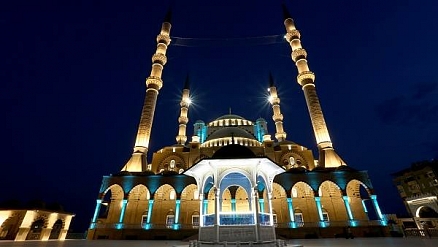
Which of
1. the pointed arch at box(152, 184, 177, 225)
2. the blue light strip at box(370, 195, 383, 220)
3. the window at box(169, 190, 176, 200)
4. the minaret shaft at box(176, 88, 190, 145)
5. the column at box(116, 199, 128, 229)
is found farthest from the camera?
the minaret shaft at box(176, 88, 190, 145)

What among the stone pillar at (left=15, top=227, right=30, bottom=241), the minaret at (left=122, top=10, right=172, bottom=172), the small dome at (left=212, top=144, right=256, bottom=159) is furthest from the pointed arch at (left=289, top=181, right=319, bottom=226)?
the stone pillar at (left=15, top=227, right=30, bottom=241)

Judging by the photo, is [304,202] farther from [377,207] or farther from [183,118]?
[183,118]

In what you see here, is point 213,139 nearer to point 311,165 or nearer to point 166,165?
point 166,165

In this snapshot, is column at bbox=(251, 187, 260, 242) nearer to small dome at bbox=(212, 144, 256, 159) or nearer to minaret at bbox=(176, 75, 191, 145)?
small dome at bbox=(212, 144, 256, 159)

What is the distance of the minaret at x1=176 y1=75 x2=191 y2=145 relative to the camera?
41.1 metres

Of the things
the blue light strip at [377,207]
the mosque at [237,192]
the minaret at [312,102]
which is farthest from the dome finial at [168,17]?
the blue light strip at [377,207]

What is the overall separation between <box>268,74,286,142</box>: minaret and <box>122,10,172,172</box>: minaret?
70.1ft

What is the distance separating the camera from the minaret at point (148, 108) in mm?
29447

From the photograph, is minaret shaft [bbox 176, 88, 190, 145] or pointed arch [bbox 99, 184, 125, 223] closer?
pointed arch [bbox 99, 184, 125, 223]

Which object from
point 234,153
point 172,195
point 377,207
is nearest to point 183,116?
point 172,195

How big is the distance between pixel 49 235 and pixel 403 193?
46243mm

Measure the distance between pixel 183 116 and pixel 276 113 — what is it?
1759 centimetres

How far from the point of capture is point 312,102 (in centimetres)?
3272

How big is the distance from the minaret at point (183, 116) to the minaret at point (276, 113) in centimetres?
1662
